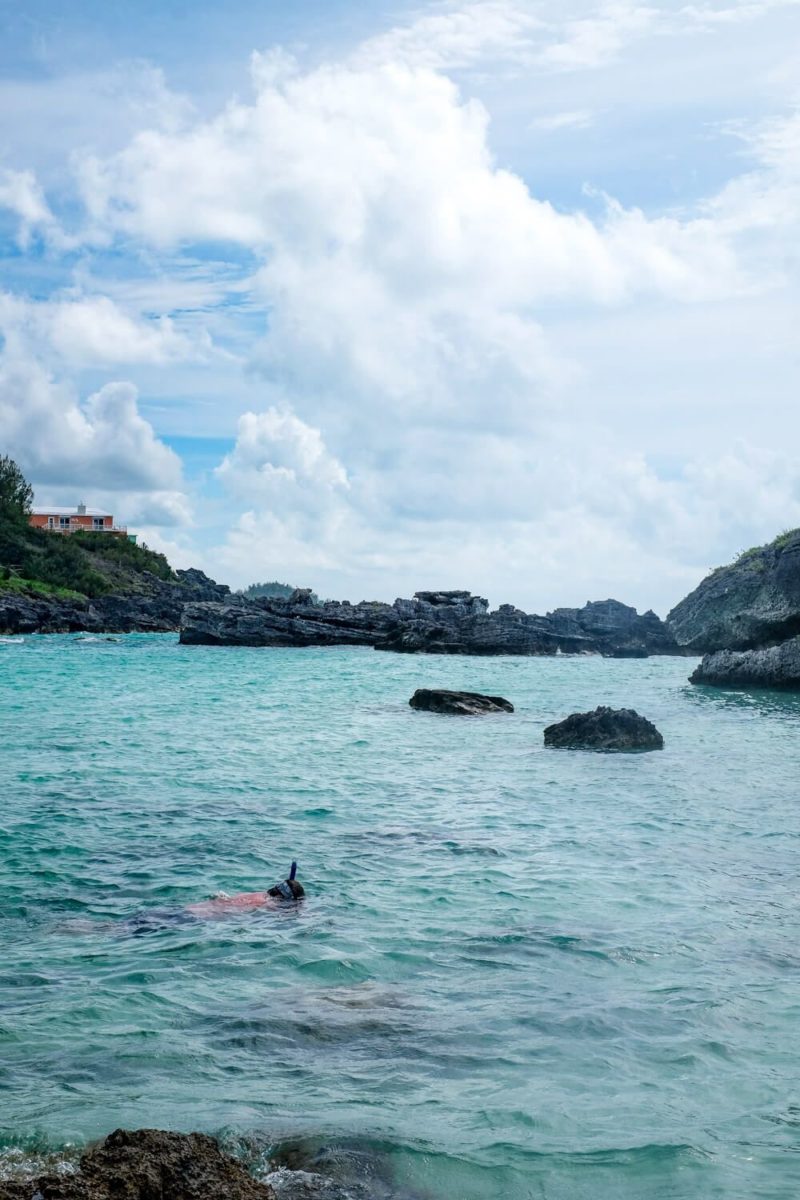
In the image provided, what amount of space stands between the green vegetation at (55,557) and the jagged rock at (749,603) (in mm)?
88812

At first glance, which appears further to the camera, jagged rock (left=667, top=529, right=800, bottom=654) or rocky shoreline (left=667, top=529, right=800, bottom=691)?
jagged rock (left=667, top=529, right=800, bottom=654)

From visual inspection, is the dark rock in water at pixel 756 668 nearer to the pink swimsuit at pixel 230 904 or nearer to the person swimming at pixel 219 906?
the person swimming at pixel 219 906

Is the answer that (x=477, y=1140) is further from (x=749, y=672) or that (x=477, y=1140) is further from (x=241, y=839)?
(x=749, y=672)

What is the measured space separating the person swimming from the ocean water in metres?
0.30

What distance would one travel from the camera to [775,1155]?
23.3ft

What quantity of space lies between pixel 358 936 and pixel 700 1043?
171 inches

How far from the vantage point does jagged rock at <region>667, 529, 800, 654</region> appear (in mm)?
50062

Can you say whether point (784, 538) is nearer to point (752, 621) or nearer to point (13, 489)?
point (752, 621)

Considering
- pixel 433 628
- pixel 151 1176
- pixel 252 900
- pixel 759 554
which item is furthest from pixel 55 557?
pixel 151 1176

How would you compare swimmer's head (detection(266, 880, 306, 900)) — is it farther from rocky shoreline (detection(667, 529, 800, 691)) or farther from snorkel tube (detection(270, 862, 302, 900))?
rocky shoreline (detection(667, 529, 800, 691))

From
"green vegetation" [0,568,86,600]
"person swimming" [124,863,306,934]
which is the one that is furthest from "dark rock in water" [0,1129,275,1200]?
"green vegetation" [0,568,86,600]

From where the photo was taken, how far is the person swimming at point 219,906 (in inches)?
489

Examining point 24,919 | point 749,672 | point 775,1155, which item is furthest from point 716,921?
point 749,672

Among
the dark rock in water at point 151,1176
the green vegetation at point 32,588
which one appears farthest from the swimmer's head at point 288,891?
the green vegetation at point 32,588
